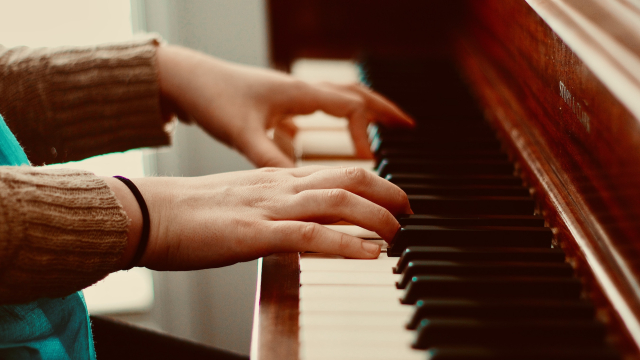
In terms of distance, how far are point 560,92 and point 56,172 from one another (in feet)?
2.19

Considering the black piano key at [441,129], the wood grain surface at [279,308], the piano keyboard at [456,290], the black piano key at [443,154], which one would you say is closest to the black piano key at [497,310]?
the piano keyboard at [456,290]

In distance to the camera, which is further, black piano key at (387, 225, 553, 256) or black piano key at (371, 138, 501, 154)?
black piano key at (371, 138, 501, 154)

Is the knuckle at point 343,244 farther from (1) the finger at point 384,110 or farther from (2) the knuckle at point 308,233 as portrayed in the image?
(1) the finger at point 384,110

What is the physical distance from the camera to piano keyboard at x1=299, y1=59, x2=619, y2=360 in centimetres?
50

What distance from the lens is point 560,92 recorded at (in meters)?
0.76

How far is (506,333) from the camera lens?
50 centimetres

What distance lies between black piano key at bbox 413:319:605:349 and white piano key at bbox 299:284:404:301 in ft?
0.31

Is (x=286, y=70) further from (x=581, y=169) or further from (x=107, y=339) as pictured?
(x=581, y=169)

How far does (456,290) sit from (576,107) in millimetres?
308

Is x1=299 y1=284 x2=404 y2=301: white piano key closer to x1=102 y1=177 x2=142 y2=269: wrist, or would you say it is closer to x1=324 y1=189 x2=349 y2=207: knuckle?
x1=324 y1=189 x2=349 y2=207: knuckle

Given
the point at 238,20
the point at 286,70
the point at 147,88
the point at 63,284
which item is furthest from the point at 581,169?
the point at 238,20

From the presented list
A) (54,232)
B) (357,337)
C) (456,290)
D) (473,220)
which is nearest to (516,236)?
(473,220)

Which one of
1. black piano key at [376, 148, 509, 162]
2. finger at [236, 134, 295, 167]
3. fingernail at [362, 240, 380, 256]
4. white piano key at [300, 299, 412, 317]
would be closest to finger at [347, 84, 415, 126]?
black piano key at [376, 148, 509, 162]

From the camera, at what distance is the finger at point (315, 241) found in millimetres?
670
